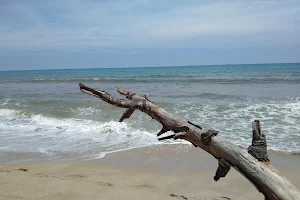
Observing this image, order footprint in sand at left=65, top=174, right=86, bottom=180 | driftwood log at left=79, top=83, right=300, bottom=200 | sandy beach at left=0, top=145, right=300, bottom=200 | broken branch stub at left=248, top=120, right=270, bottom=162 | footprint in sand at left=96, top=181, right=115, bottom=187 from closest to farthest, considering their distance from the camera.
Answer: driftwood log at left=79, top=83, right=300, bottom=200 < broken branch stub at left=248, top=120, right=270, bottom=162 < sandy beach at left=0, top=145, right=300, bottom=200 < footprint in sand at left=96, top=181, right=115, bottom=187 < footprint in sand at left=65, top=174, right=86, bottom=180

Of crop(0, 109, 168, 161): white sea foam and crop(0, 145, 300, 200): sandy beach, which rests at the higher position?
crop(0, 145, 300, 200): sandy beach

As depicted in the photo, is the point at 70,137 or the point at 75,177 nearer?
the point at 75,177

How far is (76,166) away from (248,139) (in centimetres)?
411

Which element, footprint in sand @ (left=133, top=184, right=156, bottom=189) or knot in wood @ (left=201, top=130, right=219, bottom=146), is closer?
knot in wood @ (left=201, top=130, right=219, bottom=146)

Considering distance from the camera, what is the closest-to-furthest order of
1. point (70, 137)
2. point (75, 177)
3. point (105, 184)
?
1. point (105, 184)
2. point (75, 177)
3. point (70, 137)

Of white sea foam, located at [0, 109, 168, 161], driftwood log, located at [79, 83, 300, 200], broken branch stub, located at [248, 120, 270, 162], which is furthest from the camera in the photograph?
white sea foam, located at [0, 109, 168, 161]

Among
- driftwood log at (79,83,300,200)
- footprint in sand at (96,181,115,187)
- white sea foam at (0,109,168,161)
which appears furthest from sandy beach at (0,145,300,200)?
driftwood log at (79,83,300,200)

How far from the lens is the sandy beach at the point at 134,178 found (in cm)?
394

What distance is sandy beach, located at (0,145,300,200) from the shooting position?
12.9 ft

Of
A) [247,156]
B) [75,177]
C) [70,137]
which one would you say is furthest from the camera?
[70,137]

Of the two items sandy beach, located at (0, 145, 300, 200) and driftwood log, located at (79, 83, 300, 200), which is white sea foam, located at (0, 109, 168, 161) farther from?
driftwood log, located at (79, 83, 300, 200)

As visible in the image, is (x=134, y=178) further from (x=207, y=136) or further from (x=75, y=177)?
(x=207, y=136)

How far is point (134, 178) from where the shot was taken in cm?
473

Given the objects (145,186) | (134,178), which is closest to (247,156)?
(145,186)
